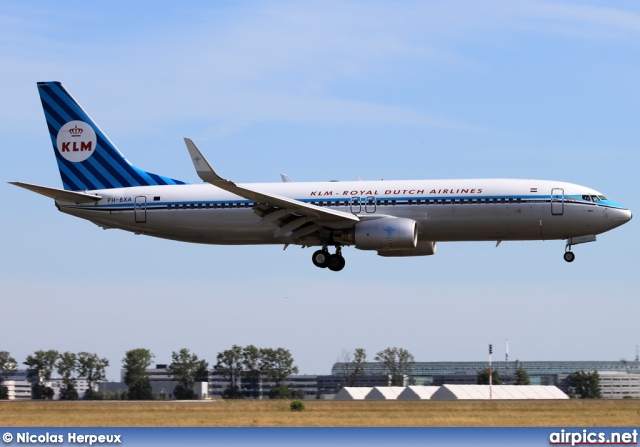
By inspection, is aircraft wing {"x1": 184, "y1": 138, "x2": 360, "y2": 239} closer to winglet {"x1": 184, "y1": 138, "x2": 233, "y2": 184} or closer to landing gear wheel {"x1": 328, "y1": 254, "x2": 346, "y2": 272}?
winglet {"x1": 184, "y1": 138, "x2": 233, "y2": 184}

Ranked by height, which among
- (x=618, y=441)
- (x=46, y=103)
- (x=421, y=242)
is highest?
(x=46, y=103)

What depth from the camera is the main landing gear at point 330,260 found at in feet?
188

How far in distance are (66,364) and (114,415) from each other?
23.7m

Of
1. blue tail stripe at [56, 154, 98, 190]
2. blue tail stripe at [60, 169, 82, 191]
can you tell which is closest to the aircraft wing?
blue tail stripe at [56, 154, 98, 190]

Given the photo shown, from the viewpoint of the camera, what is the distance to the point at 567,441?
2928 centimetres

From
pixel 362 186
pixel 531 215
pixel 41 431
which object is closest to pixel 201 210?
pixel 362 186

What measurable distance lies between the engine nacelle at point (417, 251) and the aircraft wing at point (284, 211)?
440 cm

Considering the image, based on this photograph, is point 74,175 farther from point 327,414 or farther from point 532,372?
point 532,372

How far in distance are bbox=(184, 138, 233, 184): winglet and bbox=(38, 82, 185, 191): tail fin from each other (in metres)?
9.63

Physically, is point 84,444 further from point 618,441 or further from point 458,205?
point 458,205

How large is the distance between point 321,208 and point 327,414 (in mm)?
15900

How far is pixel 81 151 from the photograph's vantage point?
202 ft

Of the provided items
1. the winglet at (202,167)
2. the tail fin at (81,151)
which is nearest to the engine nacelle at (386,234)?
the winglet at (202,167)

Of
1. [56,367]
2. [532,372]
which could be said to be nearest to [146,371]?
[56,367]
